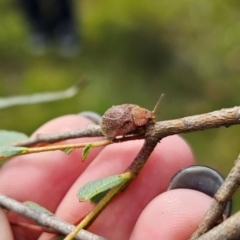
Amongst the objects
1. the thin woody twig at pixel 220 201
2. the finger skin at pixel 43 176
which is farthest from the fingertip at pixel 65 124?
the thin woody twig at pixel 220 201

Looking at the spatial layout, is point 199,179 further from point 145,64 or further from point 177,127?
point 145,64

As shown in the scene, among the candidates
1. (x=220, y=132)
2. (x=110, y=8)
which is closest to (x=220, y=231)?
(x=220, y=132)

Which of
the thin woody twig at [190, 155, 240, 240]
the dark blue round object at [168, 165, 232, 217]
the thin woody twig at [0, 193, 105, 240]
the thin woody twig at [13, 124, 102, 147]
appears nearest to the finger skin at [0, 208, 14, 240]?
the thin woody twig at [0, 193, 105, 240]

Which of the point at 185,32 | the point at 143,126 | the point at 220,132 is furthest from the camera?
the point at 185,32

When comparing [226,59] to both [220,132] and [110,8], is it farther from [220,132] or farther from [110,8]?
[110,8]

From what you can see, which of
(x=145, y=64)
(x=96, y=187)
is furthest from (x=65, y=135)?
(x=145, y=64)

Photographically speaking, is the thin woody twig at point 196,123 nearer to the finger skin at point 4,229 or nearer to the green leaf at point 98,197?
the green leaf at point 98,197
